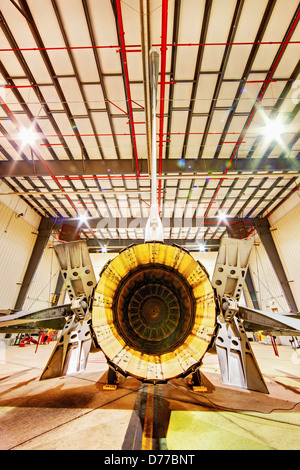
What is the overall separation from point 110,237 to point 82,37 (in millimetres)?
12556

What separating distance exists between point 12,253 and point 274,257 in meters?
17.0

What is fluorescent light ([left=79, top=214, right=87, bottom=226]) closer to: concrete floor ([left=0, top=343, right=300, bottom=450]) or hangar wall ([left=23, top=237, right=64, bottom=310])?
hangar wall ([left=23, top=237, right=64, bottom=310])

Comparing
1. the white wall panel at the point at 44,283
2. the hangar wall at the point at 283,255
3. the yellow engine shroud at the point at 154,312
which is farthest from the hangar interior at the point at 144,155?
the yellow engine shroud at the point at 154,312

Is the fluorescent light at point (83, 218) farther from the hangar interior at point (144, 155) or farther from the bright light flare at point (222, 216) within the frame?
the bright light flare at point (222, 216)

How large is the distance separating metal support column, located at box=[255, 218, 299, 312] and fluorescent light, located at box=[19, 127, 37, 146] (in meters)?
14.7

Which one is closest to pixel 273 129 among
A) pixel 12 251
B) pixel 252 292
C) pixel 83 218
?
pixel 83 218

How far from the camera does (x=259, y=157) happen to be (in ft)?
30.3

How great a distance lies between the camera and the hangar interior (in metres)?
2.03

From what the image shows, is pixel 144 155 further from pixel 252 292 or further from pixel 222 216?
pixel 252 292

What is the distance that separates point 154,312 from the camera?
2307 mm

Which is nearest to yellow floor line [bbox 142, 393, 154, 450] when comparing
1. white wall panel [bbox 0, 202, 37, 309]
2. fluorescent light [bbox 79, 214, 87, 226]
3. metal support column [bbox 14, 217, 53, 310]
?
white wall panel [bbox 0, 202, 37, 309]

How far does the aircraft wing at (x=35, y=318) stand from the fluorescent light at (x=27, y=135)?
7683 mm

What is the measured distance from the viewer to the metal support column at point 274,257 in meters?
11.8

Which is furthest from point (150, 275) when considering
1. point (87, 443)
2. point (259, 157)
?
point (259, 157)
